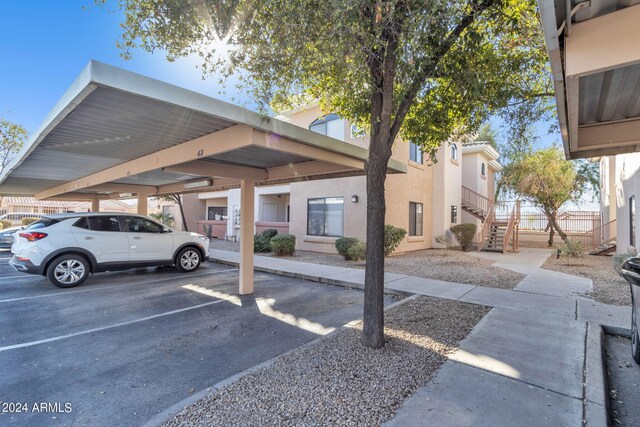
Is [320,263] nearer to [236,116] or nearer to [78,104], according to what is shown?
[236,116]

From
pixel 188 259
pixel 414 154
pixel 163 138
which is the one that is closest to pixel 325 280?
pixel 188 259

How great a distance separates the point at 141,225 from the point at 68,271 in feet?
6.18

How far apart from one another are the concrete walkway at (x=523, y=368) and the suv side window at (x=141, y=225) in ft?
24.0

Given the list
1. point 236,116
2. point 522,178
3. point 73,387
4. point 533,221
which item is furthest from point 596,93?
point 533,221

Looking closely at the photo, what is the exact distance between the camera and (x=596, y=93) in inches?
167

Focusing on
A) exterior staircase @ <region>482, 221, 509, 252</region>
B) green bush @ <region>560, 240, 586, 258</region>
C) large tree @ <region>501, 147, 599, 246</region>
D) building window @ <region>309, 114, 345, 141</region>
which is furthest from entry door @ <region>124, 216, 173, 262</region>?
large tree @ <region>501, 147, 599, 246</region>

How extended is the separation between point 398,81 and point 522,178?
1562 centimetres

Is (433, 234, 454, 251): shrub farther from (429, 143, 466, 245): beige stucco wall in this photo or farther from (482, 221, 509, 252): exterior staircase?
(482, 221, 509, 252): exterior staircase

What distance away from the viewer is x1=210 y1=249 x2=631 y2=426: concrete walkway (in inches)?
104

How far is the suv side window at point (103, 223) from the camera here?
7.77 meters

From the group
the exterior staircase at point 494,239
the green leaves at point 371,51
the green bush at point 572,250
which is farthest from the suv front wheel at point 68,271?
the exterior staircase at point 494,239

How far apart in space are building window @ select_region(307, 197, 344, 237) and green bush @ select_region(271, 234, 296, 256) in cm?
184

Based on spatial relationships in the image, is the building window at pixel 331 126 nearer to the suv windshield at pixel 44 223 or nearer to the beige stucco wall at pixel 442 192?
the beige stucco wall at pixel 442 192

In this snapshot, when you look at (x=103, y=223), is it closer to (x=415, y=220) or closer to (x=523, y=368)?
(x=523, y=368)
